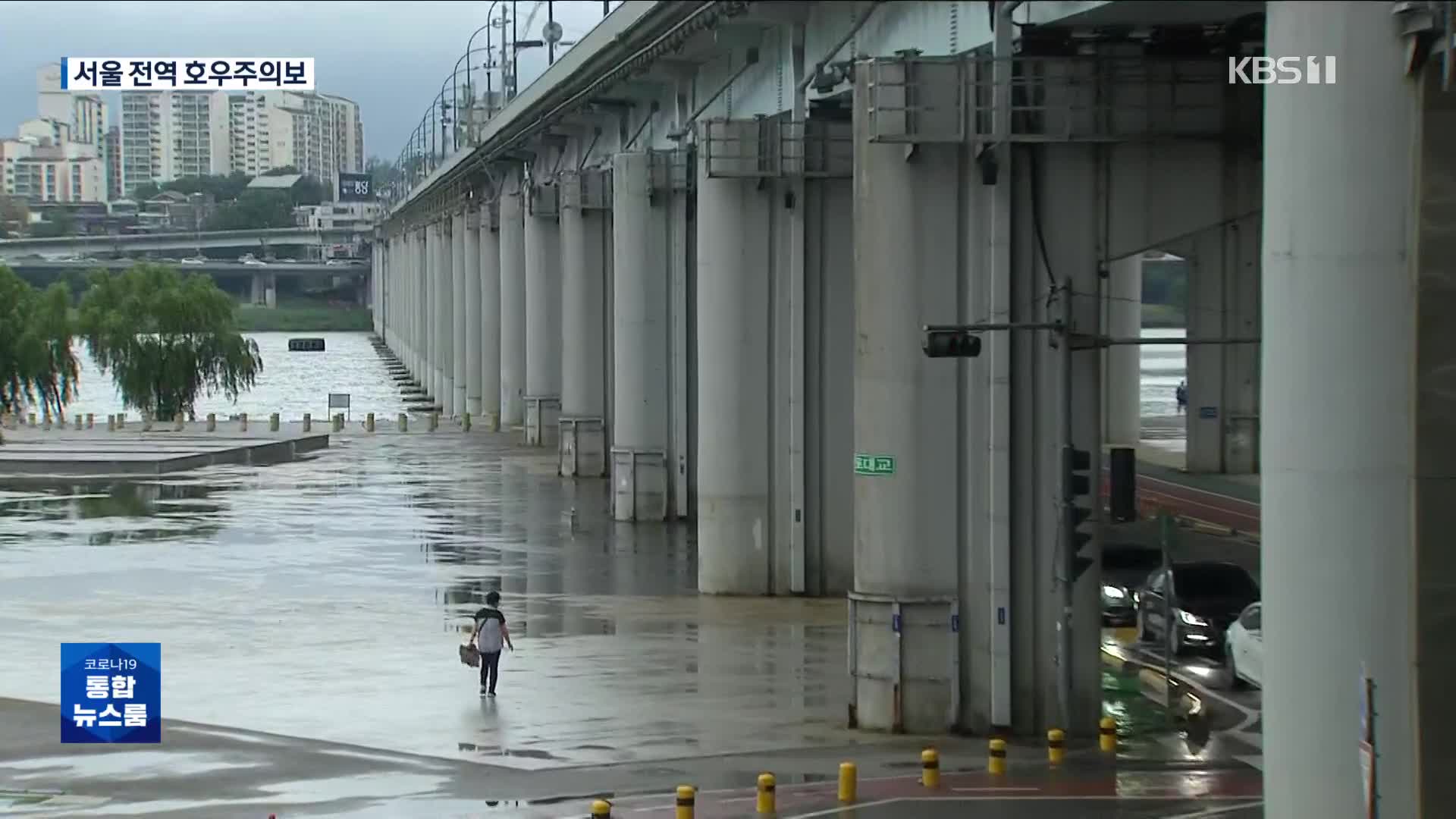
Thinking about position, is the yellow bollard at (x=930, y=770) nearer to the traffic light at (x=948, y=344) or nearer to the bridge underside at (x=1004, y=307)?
the bridge underside at (x=1004, y=307)

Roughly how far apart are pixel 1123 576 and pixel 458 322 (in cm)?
7105

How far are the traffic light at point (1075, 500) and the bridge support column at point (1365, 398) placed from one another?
7193 millimetres

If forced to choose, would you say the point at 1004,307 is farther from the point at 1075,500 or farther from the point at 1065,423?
the point at 1075,500

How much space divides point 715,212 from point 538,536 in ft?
37.3

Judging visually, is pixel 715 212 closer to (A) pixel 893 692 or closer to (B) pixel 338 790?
(A) pixel 893 692

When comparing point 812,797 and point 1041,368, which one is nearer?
point 812,797

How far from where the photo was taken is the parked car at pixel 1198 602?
2922 centimetres

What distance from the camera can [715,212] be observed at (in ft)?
116

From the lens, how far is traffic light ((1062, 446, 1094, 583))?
22.4m

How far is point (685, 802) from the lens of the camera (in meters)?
18.0

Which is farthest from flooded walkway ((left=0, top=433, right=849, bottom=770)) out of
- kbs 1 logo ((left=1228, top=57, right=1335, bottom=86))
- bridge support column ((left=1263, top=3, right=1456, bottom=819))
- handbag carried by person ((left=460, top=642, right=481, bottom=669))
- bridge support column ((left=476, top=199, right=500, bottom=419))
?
bridge support column ((left=476, top=199, right=500, bottom=419))

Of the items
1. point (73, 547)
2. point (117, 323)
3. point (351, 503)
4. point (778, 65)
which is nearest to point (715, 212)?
point (778, 65)

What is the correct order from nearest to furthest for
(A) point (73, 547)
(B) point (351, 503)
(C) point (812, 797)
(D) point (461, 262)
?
1. (C) point (812, 797)
2. (A) point (73, 547)
3. (B) point (351, 503)
4. (D) point (461, 262)

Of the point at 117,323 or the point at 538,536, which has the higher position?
the point at 117,323
